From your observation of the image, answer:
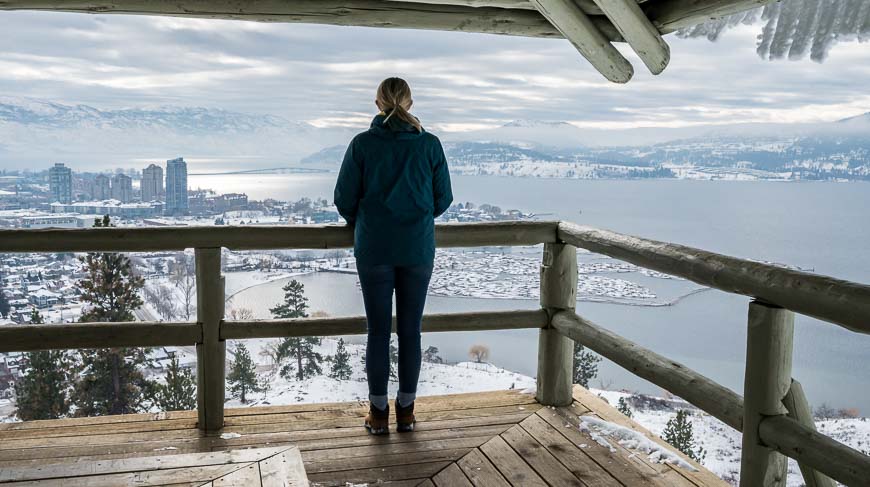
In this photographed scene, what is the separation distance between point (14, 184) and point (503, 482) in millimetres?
6298

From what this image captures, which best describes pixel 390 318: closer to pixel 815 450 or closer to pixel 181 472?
pixel 181 472

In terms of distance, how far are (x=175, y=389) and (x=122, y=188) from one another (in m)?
2.25

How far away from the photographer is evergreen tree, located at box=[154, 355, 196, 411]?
5734 mm

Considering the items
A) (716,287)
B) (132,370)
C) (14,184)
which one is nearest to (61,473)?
(716,287)

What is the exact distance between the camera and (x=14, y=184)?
22.7 feet

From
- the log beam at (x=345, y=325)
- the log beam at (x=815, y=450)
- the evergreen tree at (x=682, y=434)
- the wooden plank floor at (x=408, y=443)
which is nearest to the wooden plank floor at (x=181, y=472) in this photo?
the wooden plank floor at (x=408, y=443)

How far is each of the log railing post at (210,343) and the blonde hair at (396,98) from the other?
1.06 metres

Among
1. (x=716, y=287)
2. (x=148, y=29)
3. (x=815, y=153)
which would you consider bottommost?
(x=716, y=287)

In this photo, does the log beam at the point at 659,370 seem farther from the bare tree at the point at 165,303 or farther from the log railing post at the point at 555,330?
the bare tree at the point at 165,303

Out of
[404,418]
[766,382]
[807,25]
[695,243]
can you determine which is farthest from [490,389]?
[695,243]

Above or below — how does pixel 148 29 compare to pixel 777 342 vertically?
above

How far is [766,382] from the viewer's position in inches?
86.7

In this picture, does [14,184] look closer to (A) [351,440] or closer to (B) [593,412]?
(A) [351,440]

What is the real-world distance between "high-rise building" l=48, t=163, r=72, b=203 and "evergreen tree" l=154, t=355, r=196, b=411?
1.70 metres
